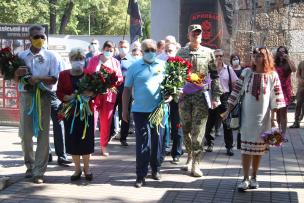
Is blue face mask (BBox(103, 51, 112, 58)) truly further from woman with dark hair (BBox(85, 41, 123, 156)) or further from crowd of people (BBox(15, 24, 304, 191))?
crowd of people (BBox(15, 24, 304, 191))

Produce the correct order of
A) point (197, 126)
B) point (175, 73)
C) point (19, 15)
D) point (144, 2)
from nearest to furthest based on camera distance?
point (175, 73) → point (197, 126) → point (19, 15) → point (144, 2)

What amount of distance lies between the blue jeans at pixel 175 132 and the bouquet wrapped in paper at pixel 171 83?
4.68 feet

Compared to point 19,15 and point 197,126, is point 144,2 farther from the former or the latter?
Result: point 197,126

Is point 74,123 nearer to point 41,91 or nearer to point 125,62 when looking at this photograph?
point 41,91

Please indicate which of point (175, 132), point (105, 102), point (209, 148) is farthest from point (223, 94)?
point (105, 102)

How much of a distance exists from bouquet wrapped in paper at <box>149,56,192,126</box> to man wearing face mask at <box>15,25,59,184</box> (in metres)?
1.47

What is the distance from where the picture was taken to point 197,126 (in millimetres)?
7312

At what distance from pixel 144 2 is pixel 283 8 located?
49.9m

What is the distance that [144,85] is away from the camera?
22.2 feet

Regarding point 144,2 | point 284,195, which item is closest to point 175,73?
point 284,195

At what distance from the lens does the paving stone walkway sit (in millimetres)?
6262

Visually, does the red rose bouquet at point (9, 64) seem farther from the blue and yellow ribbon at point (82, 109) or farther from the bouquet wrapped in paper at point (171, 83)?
the bouquet wrapped in paper at point (171, 83)

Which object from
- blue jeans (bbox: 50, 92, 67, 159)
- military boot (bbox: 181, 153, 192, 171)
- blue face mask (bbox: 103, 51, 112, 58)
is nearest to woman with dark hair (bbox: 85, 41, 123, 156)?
blue face mask (bbox: 103, 51, 112, 58)

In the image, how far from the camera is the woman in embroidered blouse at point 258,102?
252 inches
